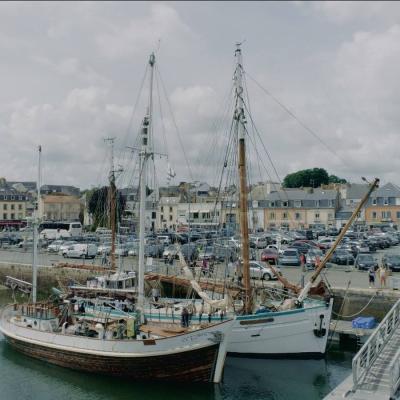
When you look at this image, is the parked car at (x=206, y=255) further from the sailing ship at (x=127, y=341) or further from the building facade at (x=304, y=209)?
the building facade at (x=304, y=209)

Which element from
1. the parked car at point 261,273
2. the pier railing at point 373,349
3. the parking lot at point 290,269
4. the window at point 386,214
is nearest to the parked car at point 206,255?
the parking lot at point 290,269

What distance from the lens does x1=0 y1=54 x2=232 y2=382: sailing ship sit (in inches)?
843

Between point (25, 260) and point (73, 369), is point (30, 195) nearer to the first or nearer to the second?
point (25, 260)

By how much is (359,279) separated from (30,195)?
105 meters

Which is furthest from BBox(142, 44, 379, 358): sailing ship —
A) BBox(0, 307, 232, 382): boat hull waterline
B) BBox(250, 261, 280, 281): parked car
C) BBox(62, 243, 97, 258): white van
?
BBox(62, 243, 97, 258): white van

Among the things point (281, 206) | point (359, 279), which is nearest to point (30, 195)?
point (281, 206)

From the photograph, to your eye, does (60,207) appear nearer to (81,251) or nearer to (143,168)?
(81,251)

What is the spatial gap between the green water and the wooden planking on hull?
1.08 feet

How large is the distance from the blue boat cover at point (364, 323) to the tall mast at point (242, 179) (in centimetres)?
549

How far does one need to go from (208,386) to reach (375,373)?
24.8 ft

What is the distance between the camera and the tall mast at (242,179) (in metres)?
25.1

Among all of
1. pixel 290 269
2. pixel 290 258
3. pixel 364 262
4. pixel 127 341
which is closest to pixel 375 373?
pixel 127 341

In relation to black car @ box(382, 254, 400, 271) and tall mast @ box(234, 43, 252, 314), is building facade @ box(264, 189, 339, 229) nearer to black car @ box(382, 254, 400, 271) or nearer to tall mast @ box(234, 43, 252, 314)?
black car @ box(382, 254, 400, 271)

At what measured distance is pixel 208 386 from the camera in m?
21.7
